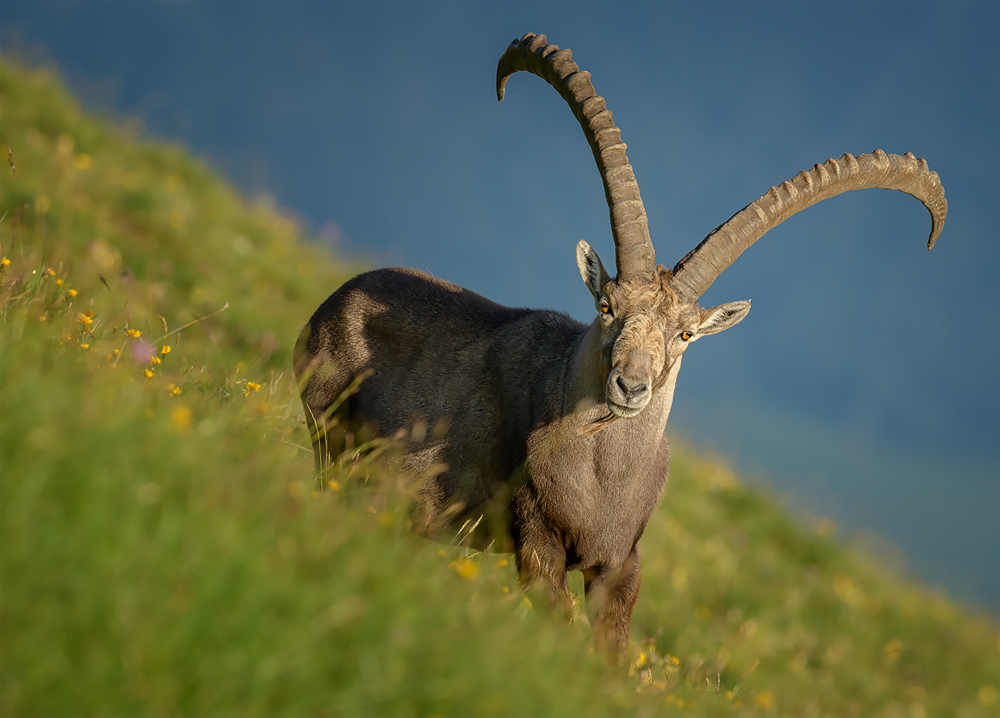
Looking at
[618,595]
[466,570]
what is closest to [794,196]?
[618,595]

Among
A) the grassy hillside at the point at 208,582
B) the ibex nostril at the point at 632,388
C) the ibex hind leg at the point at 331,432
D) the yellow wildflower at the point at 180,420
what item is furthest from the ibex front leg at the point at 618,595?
the yellow wildflower at the point at 180,420

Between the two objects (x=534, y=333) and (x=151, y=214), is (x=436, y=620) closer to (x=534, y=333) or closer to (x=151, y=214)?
(x=534, y=333)

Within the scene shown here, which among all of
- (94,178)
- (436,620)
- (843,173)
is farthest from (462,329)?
(94,178)

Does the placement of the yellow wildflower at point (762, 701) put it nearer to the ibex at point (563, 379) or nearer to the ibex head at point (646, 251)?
the ibex at point (563, 379)

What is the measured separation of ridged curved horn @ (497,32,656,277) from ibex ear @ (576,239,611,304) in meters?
0.22

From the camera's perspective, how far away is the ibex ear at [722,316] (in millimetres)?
5875

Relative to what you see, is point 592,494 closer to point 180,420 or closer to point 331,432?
point 331,432

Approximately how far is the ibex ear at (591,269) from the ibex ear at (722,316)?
0.79 meters

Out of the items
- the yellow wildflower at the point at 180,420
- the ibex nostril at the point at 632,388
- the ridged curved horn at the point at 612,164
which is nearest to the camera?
the yellow wildflower at the point at 180,420

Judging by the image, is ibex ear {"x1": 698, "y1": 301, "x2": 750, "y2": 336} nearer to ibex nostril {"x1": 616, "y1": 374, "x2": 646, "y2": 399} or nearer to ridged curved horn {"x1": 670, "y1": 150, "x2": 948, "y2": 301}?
ridged curved horn {"x1": 670, "y1": 150, "x2": 948, "y2": 301}

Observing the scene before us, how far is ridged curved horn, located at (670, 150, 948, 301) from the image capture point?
5.77 meters

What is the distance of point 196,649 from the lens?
2.32 metres

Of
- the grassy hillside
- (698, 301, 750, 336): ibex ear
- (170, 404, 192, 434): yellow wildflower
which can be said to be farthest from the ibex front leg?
(170, 404, 192, 434): yellow wildflower

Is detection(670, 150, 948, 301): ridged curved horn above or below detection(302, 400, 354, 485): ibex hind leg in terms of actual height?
above
